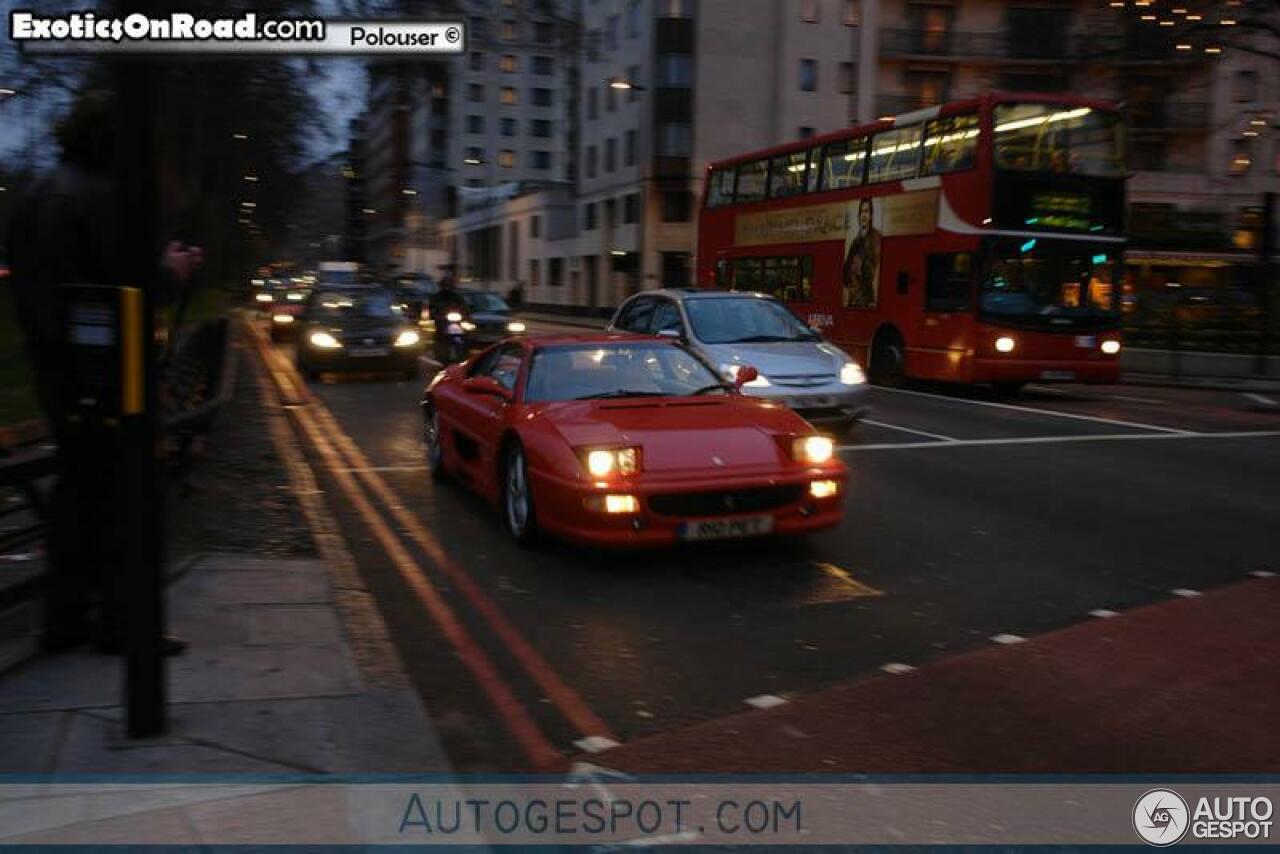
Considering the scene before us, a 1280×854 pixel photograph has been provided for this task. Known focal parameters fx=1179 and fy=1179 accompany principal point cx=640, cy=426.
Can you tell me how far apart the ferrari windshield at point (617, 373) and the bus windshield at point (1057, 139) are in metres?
10.9

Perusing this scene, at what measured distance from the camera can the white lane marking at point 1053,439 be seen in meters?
12.1

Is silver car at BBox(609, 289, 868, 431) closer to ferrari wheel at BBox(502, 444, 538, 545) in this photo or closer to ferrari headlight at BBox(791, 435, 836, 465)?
ferrari wheel at BBox(502, 444, 538, 545)

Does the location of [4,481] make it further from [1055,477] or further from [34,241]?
[1055,477]

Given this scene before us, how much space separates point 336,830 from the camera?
3.53 m

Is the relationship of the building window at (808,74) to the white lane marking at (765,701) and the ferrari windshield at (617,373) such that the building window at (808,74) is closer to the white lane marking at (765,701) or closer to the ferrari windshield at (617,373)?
the ferrari windshield at (617,373)

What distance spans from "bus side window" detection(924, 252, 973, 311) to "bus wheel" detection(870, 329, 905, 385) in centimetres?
113

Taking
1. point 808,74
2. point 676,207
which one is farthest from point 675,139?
point 808,74

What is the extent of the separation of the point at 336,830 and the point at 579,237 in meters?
60.7

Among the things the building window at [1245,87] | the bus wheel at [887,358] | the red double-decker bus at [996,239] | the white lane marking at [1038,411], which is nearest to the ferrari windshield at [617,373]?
the white lane marking at [1038,411]

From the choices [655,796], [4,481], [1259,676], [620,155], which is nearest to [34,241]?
[4,481]

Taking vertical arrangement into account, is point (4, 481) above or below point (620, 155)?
below

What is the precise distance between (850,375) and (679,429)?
5641 millimetres

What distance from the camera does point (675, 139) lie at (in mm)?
52281

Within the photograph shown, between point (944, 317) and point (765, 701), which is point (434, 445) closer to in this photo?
point (765, 701)
